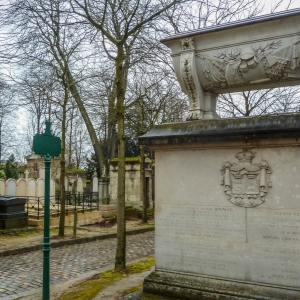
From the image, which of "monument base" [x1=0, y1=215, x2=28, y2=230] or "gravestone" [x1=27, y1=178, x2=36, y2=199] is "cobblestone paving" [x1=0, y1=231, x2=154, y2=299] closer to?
"monument base" [x1=0, y1=215, x2=28, y2=230]

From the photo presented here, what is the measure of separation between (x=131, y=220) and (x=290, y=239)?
1814cm

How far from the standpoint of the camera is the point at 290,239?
4.67 meters

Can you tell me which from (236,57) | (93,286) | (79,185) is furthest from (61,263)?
(79,185)

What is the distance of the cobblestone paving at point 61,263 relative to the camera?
8.20m

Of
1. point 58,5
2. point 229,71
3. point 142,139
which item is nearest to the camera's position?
point 229,71

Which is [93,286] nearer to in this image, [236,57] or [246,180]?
[246,180]

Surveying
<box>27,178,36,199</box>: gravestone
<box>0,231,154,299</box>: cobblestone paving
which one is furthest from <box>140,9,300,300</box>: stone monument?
<box>27,178,36,199</box>: gravestone

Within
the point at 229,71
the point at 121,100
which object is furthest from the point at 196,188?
the point at 121,100

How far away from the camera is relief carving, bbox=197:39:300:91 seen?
4895 millimetres

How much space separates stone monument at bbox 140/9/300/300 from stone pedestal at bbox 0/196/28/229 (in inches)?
468

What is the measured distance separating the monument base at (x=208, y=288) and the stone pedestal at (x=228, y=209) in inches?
0.5

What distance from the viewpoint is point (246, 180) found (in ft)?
16.3

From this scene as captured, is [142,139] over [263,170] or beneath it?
over

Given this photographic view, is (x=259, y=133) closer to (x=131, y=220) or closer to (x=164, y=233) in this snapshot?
(x=164, y=233)
